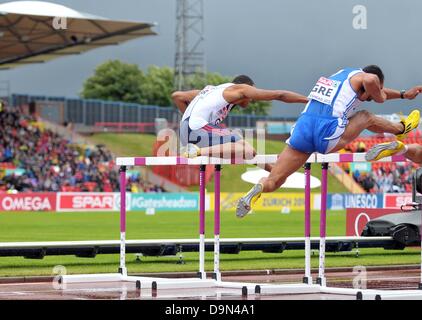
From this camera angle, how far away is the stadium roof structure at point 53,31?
4914 cm

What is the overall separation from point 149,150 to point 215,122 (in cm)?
6212

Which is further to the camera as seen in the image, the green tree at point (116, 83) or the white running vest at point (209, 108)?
the green tree at point (116, 83)

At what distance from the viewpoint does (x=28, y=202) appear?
46875 millimetres

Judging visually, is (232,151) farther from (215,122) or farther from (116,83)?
(116,83)

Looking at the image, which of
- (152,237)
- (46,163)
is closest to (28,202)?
(46,163)

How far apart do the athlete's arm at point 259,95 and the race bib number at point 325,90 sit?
45cm

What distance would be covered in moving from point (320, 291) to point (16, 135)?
46955 millimetres

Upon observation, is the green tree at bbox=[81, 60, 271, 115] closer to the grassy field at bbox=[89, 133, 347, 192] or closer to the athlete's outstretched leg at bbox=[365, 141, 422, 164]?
the grassy field at bbox=[89, 133, 347, 192]

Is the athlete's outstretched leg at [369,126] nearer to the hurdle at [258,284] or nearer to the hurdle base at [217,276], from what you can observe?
the hurdle at [258,284]

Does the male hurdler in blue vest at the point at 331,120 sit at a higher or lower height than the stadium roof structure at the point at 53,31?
lower

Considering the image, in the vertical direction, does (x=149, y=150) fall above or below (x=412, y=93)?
above

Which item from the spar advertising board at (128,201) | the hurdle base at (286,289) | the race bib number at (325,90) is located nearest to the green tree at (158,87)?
the spar advertising board at (128,201)

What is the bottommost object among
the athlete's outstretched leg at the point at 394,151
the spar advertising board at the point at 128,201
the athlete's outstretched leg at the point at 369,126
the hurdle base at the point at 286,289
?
the hurdle base at the point at 286,289

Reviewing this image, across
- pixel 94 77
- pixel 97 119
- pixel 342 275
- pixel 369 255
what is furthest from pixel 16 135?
pixel 94 77
